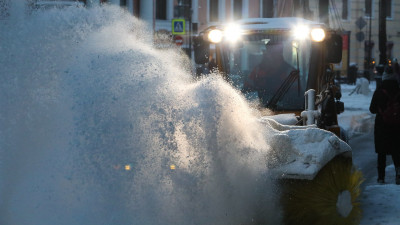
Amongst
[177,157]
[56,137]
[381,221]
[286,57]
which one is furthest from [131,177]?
[286,57]

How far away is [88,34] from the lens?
17.5 ft

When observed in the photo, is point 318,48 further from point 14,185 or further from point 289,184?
point 14,185

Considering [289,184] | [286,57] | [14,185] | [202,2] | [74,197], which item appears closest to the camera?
[74,197]

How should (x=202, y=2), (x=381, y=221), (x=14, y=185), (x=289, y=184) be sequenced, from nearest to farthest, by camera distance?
(x=14, y=185) → (x=289, y=184) → (x=381, y=221) → (x=202, y=2)

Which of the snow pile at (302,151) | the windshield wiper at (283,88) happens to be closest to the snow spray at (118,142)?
the snow pile at (302,151)

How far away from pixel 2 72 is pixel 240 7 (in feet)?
137

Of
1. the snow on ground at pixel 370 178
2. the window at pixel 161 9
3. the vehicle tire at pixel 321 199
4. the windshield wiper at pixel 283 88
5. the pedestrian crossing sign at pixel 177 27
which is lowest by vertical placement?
the snow on ground at pixel 370 178

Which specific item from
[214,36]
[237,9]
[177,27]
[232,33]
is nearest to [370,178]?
[232,33]

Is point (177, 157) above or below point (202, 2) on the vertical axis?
Result: below

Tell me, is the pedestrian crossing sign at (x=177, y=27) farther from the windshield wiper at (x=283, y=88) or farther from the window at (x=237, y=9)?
the window at (x=237, y=9)

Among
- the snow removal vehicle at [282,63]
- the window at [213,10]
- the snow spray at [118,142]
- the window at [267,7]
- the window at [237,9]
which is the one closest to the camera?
the snow spray at [118,142]

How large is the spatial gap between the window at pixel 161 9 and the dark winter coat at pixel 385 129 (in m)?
34.5

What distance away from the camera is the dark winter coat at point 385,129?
28.2 ft

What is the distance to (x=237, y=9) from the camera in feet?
151
